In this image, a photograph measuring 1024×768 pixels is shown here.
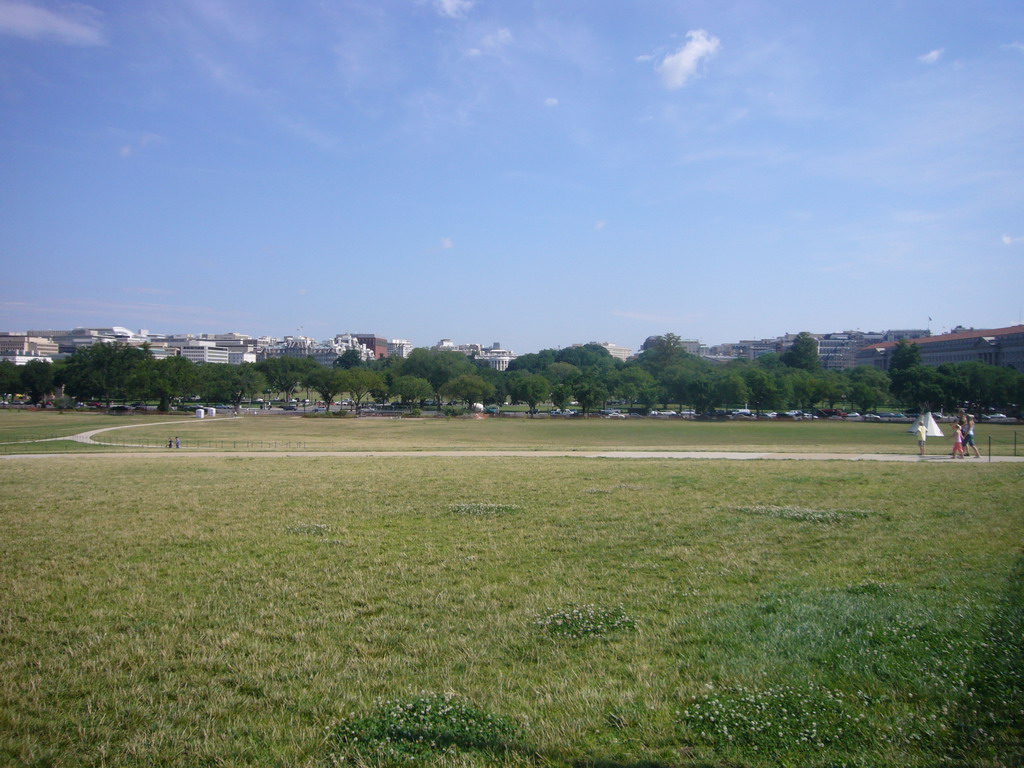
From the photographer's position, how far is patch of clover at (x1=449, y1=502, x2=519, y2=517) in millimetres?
15773

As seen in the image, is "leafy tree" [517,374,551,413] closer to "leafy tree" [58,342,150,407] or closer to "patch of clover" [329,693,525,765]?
"leafy tree" [58,342,150,407]

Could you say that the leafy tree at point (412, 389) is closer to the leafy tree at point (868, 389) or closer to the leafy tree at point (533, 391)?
the leafy tree at point (533, 391)

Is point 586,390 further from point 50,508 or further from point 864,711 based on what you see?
point 864,711

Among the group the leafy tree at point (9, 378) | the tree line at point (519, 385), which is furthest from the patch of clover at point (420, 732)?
the leafy tree at point (9, 378)

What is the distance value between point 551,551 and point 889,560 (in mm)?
5562

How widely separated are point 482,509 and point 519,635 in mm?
8452

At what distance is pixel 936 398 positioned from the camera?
340 feet

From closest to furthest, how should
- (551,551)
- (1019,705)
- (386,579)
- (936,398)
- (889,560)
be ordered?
(1019,705) → (386,579) → (889,560) → (551,551) → (936,398)

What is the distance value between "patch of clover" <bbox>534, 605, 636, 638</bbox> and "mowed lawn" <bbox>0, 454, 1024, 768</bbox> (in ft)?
0.17

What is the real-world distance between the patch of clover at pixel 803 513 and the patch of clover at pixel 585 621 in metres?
8.13

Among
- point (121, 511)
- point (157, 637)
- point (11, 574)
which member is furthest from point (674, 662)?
point (121, 511)

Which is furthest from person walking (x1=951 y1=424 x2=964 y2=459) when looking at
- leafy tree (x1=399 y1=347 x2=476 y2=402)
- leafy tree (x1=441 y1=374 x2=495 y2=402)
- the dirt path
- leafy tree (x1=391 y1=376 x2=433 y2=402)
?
leafy tree (x1=399 y1=347 x2=476 y2=402)

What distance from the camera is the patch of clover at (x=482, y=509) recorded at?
51.8 ft

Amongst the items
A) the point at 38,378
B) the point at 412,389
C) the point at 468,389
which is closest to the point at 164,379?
the point at 38,378
